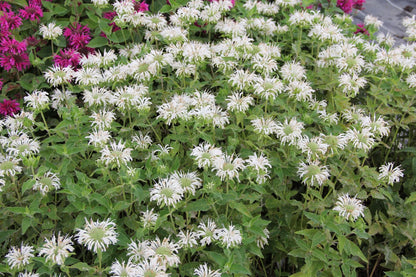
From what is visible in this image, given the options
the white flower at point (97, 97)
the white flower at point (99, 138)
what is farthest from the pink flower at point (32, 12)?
the white flower at point (99, 138)

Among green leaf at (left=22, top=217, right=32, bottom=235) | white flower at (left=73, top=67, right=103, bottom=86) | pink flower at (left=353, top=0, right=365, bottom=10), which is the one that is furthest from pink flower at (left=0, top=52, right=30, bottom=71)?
pink flower at (left=353, top=0, right=365, bottom=10)

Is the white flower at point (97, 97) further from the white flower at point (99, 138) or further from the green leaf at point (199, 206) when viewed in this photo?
the green leaf at point (199, 206)

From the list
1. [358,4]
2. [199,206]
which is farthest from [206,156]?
[358,4]

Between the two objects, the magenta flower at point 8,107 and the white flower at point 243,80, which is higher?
the white flower at point 243,80

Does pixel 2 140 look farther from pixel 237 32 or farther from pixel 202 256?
pixel 237 32

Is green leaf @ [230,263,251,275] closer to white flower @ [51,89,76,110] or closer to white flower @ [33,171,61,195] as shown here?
white flower @ [33,171,61,195]

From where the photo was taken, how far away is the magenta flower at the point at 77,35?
2.74 meters

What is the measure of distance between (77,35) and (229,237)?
6.26 ft

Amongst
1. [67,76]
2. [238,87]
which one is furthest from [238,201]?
[67,76]

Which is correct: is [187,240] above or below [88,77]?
below

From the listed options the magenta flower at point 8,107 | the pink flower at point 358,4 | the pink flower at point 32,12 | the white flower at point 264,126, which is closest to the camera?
the white flower at point 264,126

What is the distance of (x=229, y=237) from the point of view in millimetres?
1553

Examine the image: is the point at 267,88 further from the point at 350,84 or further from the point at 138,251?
the point at 138,251

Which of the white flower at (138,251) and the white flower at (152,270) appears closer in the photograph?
the white flower at (152,270)
